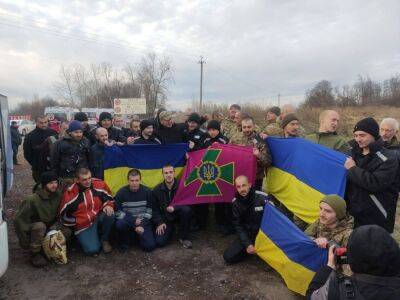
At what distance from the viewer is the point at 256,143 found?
20.8 feet

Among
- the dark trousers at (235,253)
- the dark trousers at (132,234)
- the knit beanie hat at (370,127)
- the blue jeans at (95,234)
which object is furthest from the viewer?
the dark trousers at (132,234)

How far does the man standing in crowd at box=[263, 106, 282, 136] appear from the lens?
6691 millimetres

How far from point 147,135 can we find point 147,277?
3.06 meters

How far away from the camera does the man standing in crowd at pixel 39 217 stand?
5.54 m

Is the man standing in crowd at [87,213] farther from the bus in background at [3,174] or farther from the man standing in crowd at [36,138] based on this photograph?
the man standing in crowd at [36,138]

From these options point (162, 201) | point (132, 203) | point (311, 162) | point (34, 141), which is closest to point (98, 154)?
point (132, 203)

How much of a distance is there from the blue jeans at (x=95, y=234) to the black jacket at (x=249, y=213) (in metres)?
2.11

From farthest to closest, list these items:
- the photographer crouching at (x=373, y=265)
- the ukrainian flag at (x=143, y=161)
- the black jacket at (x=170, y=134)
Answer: the black jacket at (x=170, y=134)
the ukrainian flag at (x=143, y=161)
the photographer crouching at (x=373, y=265)

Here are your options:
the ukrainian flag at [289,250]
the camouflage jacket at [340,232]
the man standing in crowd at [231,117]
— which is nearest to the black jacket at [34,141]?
the man standing in crowd at [231,117]

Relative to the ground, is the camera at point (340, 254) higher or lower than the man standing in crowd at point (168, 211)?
higher

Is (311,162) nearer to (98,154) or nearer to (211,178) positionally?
(211,178)

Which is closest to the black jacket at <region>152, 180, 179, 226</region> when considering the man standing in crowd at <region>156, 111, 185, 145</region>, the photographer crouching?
the man standing in crowd at <region>156, 111, 185, 145</region>

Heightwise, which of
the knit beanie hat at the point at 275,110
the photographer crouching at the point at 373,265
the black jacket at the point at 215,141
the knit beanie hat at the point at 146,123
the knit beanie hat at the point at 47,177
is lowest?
the knit beanie hat at the point at 47,177

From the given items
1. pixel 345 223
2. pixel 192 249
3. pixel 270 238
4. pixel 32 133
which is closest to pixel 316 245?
pixel 345 223
